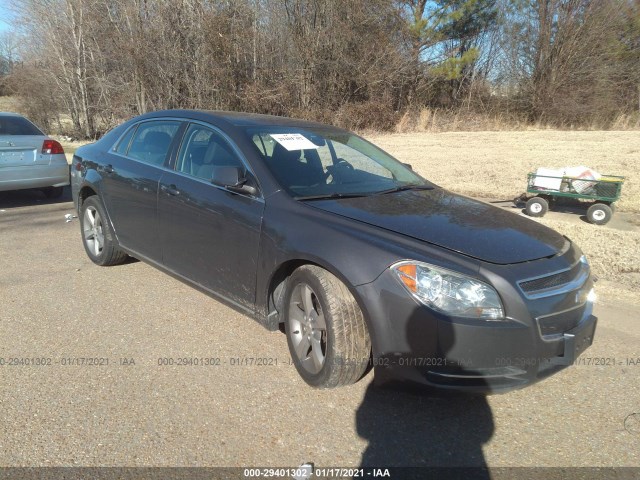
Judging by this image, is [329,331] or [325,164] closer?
[329,331]

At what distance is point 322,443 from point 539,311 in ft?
4.21

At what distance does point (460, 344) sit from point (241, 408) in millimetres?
1269

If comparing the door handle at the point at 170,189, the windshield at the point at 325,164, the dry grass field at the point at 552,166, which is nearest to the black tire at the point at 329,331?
the windshield at the point at 325,164

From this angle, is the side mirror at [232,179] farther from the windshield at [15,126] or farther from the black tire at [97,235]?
the windshield at [15,126]

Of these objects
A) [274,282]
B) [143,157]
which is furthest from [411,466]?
[143,157]

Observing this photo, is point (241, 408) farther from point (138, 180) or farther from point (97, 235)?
point (97, 235)

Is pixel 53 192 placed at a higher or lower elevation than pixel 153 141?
lower

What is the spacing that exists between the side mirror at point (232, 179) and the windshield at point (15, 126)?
6.08 metres

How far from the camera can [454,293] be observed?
2.58 meters

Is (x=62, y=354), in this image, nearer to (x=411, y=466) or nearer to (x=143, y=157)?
(x=143, y=157)

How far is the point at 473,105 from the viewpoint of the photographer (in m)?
25.3

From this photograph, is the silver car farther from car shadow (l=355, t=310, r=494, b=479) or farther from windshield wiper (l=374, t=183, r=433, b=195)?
car shadow (l=355, t=310, r=494, b=479)

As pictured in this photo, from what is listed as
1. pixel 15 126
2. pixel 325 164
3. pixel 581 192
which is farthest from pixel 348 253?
pixel 15 126

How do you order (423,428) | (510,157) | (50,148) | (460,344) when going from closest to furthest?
(460,344) < (423,428) < (50,148) < (510,157)
